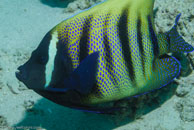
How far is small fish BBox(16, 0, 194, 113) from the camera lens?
1525 mm

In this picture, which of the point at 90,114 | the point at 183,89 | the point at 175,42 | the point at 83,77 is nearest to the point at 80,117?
the point at 90,114

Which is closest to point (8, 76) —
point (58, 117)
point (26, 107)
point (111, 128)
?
point (26, 107)

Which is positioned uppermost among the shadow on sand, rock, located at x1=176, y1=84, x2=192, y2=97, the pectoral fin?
the pectoral fin

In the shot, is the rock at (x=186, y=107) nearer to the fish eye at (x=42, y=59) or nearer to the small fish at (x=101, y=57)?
the small fish at (x=101, y=57)

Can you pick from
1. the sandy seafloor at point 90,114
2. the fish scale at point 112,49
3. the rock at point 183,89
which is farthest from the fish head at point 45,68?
the rock at point 183,89

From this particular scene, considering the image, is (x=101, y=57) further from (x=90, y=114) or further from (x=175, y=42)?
(x=90, y=114)

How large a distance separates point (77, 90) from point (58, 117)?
1.19 metres

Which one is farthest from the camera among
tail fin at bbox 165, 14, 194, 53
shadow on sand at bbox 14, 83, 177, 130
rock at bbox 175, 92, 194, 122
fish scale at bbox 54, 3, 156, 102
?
shadow on sand at bbox 14, 83, 177, 130

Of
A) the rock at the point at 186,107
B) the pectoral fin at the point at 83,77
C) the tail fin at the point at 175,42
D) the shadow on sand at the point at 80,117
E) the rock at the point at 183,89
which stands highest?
the tail fin at the point at 175,42

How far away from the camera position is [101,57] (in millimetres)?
1596

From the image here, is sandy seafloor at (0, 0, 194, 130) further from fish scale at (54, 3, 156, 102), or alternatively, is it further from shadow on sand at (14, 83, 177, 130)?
fish scale at (54, 3, 156, 102)

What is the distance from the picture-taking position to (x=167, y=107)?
239 cm

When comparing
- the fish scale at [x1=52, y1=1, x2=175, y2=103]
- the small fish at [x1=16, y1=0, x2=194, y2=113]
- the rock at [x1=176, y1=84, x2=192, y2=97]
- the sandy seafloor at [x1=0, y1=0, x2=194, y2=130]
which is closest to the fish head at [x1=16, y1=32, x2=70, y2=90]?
the small fish at [x1=16, y1=0, x2=194, y2=113]

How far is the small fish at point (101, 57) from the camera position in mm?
1525
